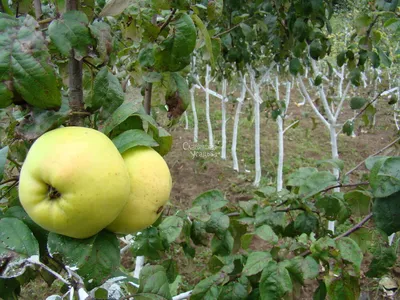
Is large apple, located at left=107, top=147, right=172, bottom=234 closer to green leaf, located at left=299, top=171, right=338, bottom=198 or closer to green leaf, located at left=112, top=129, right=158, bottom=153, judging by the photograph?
green leaf, located at left=112, top=129, right=158, bottom=153

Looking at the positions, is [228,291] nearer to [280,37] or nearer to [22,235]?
[22,235]

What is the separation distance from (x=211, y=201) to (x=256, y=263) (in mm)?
243

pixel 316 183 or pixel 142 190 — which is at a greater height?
pixel 142 190

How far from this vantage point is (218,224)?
997 mm

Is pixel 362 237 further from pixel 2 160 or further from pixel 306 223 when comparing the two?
pixel 2 160

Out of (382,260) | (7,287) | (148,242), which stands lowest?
(382,260)

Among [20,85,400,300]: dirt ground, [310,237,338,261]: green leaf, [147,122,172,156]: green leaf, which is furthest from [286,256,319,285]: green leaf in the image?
[20,85,400,300]: dirt ground

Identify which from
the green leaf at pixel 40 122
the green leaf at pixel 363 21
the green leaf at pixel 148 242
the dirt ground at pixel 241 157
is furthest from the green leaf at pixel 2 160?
A: the dirt ground at pixel 241 157

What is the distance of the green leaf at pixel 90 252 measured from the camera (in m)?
0.56

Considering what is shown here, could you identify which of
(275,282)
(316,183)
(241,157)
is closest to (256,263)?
(275,282)

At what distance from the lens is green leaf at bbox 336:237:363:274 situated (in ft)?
2.79

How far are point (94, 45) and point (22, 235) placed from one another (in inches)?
12.3

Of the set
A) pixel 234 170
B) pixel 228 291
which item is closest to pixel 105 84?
pixel 228 291

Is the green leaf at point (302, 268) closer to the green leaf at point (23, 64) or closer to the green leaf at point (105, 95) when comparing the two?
the green leaf at point (105, 95)
